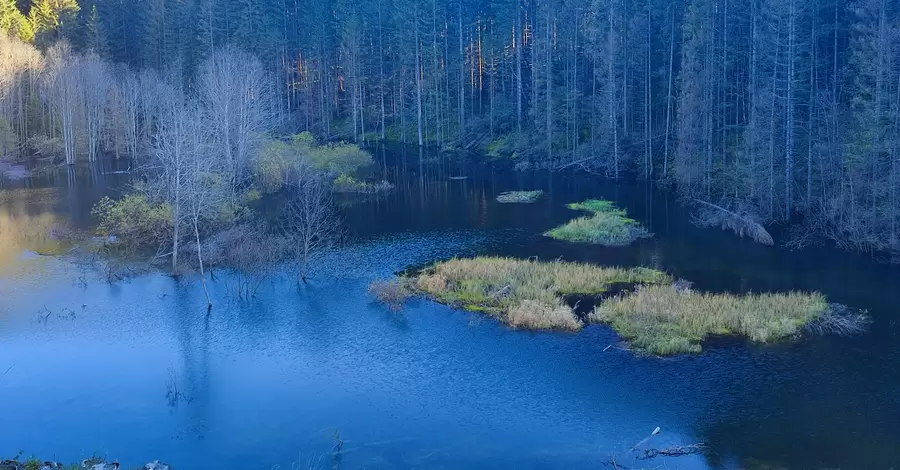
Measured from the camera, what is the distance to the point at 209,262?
33.3 metres

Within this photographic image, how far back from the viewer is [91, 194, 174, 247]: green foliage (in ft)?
121

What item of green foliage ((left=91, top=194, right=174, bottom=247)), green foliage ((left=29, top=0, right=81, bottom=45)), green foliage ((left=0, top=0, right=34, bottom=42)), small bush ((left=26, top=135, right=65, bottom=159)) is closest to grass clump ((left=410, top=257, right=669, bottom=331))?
green foliage ((left=91, top=194, right=174, bottom=247))

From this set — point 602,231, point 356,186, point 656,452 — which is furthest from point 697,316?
point 356,186

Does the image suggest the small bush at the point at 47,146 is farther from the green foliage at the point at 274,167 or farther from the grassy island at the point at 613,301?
the grassy island at the point at 613,301

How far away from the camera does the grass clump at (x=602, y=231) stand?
3706 cm

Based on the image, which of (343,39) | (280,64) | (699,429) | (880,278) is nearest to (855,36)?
(880,278)

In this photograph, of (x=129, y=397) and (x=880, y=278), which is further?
(x=880, y=278)

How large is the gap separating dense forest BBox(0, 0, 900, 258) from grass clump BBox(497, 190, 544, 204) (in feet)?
31.4

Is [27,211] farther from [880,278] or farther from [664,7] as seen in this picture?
[664,7]

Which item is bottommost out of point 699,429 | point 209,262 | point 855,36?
point 699,429

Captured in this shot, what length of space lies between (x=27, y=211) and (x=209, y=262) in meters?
19.6

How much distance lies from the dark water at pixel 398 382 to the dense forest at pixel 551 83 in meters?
8.43

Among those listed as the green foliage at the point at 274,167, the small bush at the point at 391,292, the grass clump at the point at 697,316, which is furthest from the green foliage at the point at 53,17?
the grass clump at the point at 697,316

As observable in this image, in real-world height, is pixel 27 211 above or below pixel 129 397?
above
